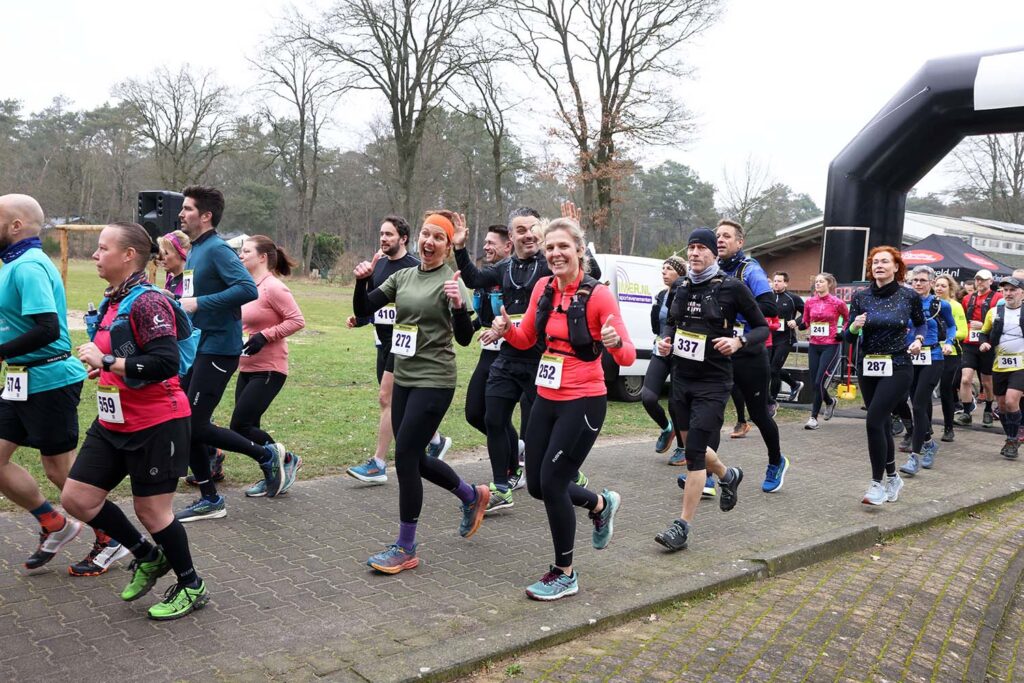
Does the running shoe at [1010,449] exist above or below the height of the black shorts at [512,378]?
below

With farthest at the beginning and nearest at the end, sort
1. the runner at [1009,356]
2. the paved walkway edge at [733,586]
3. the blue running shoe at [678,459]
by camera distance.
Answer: the runner at [1009,356] < the blue running shoe at [678,459] < the paved walkway edge at [733,586]

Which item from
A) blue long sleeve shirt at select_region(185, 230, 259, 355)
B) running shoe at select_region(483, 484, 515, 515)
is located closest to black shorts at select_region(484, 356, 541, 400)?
running shoe at select_region(483, 484, 515, 515)

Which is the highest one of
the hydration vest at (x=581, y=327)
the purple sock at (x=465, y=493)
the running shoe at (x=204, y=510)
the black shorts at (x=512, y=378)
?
the hydration vest at (x=581, y=327)

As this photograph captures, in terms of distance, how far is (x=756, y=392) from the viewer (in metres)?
6.96

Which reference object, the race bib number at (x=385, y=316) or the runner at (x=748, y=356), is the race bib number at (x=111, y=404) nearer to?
the race bib number at (x=385, y=316)

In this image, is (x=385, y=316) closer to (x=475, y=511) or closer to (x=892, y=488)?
(x=475, y=511)

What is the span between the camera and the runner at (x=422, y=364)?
4719 millimetres

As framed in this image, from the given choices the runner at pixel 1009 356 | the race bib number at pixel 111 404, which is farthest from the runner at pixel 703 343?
the runner at pixel 1009 356

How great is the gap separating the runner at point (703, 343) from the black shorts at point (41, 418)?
3642 mm

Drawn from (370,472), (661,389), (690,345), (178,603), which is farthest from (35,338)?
(661,389)

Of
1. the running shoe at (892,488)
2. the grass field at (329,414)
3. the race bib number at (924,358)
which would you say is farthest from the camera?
the race bib number at (924,358)

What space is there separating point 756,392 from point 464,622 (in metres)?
3.76

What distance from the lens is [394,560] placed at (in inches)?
186

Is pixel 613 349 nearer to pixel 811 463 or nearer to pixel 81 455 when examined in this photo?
pixel 81 455
